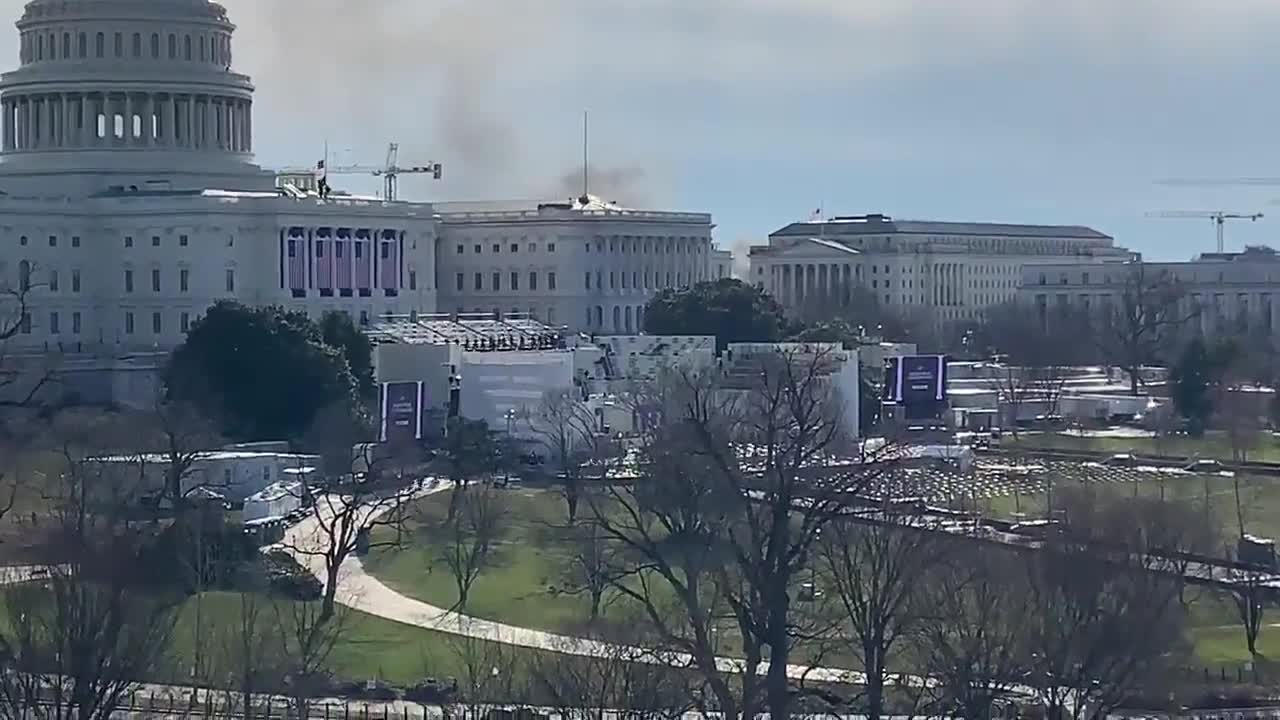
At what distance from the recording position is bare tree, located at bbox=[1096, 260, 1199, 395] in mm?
114438

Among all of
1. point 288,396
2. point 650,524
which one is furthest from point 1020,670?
point 288,396

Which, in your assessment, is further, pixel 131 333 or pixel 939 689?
pixel 131 333

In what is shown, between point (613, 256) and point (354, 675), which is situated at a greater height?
point (613, 256)

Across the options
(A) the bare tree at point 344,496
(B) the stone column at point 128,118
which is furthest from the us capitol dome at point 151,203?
(A) the bare tree at point 344,496

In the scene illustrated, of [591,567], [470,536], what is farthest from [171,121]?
[591,567]

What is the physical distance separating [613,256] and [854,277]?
37.4 m

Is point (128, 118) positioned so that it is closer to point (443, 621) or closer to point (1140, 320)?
point (1140, 320)

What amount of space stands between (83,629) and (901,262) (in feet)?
391

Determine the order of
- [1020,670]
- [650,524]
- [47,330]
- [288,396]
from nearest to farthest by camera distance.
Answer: [1020,670], [650,524], [288,396], [47,330]

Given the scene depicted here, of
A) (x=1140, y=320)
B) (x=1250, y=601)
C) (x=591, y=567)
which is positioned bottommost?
(x=1250, y=601)

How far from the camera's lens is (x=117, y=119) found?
103m

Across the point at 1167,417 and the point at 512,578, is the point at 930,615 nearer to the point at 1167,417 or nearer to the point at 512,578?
the point at 512,578

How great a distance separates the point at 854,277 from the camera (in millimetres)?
151250

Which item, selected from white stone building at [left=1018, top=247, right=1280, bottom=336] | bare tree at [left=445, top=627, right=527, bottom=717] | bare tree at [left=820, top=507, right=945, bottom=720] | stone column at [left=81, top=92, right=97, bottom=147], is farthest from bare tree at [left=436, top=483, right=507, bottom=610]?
white stone building at [left=1018, top=247, right=1280, bottom=336]
